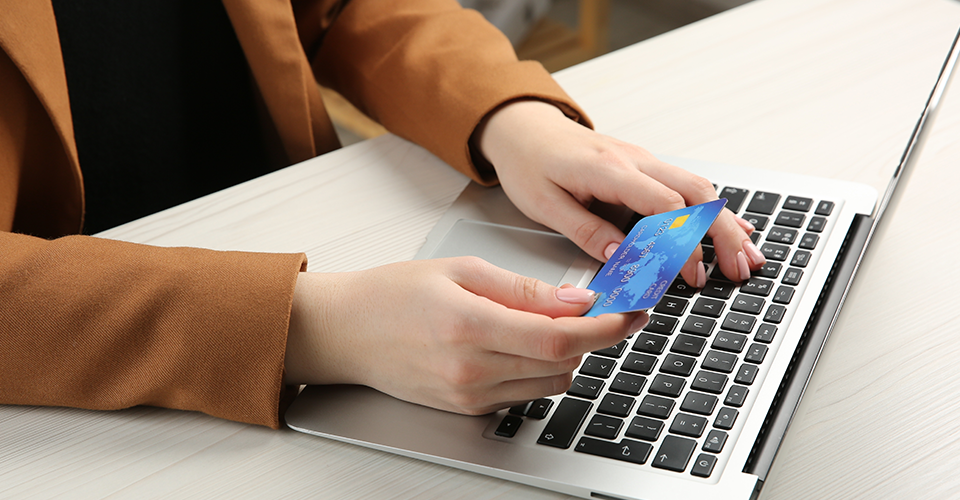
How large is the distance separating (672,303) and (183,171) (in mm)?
706

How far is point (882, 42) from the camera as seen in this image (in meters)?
0.89

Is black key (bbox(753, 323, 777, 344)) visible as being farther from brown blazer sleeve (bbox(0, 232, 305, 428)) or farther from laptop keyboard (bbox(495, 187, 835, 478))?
brown blazer sleeve (bbox(0, 232, 305, 428))

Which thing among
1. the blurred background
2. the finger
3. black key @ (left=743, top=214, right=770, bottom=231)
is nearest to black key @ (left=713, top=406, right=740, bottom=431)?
the finger

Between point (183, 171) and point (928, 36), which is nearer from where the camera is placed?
point (928, 36)

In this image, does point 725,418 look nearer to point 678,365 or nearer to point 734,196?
point 678,365

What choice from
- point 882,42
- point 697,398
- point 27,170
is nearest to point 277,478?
point 697,398

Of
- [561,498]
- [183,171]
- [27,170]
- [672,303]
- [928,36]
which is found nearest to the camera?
[561,498]

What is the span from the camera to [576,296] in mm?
469

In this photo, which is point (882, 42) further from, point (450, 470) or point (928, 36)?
point (450, 470)

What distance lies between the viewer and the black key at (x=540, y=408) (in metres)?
0.50

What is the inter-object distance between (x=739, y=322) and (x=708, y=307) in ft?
0.08

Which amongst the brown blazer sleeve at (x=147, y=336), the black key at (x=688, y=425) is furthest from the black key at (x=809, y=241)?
the brown blazer sleeve at (x=147, y=336)

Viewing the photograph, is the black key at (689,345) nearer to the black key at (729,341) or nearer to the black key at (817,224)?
the black key at (729,341)

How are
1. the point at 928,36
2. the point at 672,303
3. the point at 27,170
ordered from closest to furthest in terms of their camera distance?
the point at 672,303
the point at 27,170
the point at 928,36
